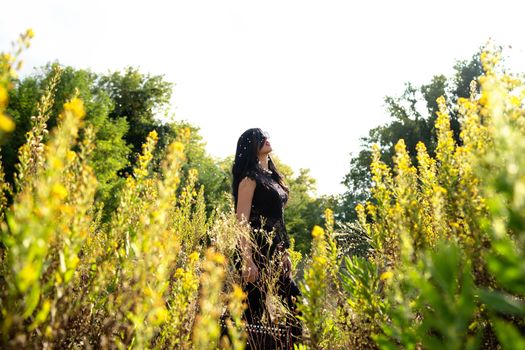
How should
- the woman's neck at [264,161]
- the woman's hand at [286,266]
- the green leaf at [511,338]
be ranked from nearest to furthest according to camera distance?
the green leaf at [511,338]
the woman's hand at [286,266]
the woman's neck at [264,161]

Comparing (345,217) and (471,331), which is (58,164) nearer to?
(471,331)

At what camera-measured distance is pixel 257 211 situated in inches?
154

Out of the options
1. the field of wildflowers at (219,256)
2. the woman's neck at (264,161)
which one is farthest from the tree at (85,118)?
the field of wildflowers at (219,256)

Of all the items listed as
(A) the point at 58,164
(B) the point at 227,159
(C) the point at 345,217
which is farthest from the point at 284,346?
(B) the point at 227,159

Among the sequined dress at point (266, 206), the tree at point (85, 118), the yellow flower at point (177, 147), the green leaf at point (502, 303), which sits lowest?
the green leaf at point (502, 303)

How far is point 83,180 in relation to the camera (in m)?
1.37

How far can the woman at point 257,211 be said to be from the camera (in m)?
3.48

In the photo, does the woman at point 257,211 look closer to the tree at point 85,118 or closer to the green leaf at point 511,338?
the green leaf at point 511,338

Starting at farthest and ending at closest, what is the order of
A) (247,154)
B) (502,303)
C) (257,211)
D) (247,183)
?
(247,154)
(257,211)
(247,183)
(502,303)

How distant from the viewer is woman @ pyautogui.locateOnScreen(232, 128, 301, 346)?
3.48 meters

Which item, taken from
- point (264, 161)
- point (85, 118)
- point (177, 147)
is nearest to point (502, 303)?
point (177, 147)

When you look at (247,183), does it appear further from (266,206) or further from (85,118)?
(85,118)

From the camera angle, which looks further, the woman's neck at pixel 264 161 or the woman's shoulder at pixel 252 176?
the woman's neck at pixel 264 161

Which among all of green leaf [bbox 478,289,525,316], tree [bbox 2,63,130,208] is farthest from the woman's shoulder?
tree [bbox 2,63,130,208]
